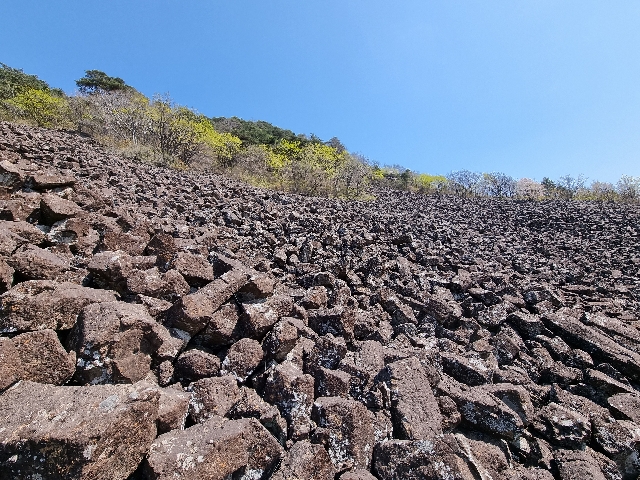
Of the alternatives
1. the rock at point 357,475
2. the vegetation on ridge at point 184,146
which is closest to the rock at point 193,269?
the rock at point 357,475

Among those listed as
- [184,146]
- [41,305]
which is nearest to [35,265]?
[41,305]

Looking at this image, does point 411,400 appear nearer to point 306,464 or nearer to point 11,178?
point 306,464

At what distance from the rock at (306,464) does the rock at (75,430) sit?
29.5 inches

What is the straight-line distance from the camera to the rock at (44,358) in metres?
2.00

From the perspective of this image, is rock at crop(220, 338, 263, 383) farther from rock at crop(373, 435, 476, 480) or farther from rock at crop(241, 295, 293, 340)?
rock at crop(373, 435, 476, 480)

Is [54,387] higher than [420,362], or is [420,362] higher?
[420,362]

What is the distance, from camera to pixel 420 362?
9.39 ft

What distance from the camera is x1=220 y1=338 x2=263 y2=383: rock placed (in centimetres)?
252

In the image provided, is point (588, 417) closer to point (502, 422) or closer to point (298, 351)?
point (502, 422)

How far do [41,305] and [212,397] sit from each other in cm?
132

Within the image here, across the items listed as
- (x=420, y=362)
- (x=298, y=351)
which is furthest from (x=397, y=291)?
(x=298, y=351)

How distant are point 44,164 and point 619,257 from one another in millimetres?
12586

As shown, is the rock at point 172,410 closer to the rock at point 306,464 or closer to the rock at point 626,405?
the rock at point 306,464

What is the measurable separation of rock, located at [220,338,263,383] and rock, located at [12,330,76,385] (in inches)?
37.6
